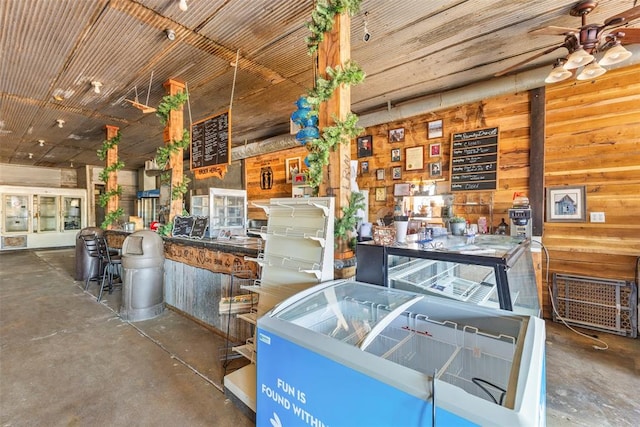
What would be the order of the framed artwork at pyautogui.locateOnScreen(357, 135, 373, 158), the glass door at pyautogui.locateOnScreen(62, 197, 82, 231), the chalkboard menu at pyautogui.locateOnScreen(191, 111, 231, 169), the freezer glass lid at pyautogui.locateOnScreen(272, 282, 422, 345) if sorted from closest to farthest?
the freezer glass lid at pyautogui.locateOnScreen(272, 282, 422, 345) → the chalkboard menu at pyautogui.locateOnScreen(191, 111, 231, 169) → the framed artwork at pyautogui.locateOnScreen(357, 135, 373, 158) → the glass door at pyautogui.locateOnScreen(62, 197, 82, 231)

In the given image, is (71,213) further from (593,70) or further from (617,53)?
(617,53)

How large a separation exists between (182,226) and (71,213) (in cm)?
1087

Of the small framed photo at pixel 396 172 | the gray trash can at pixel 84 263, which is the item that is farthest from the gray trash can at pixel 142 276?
the small framed photo at pixel 396 172

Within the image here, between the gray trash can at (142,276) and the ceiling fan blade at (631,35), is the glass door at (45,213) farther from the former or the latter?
the ceiling fan blade at (631,35)

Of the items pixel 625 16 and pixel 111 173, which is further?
pixel 111 173

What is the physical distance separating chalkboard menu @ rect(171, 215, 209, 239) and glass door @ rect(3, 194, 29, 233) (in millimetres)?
10489

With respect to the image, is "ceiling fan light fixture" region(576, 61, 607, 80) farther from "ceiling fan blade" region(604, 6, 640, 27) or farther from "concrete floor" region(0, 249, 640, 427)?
"concrete floor" region(0, 249, 640, 427)

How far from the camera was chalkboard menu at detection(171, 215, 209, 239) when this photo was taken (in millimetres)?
4020

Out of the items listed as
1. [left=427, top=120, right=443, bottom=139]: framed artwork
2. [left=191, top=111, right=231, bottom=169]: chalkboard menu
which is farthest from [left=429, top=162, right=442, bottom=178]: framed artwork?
[left=191, top=111, right=231, bottom=169]: chalkboard menu

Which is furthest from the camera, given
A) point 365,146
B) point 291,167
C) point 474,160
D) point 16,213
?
point 16,213

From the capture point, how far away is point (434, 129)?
4.89 m

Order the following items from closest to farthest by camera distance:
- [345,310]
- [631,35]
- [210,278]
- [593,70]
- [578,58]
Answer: [345,310], [631,35], [578,58], [593,70], [210,278]

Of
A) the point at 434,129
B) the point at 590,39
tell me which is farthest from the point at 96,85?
the point at 590,39

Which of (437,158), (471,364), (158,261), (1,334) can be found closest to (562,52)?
(437,158)
